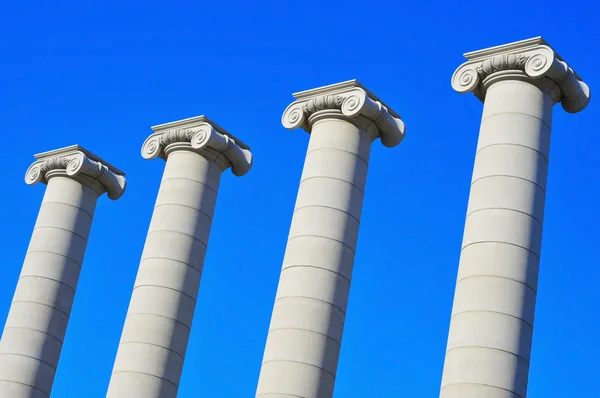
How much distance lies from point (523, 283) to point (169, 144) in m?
34.6

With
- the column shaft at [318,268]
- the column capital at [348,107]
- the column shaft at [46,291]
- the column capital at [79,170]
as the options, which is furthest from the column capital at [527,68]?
the column shaft at [46,291]

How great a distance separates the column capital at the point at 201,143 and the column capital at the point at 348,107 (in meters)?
7.78

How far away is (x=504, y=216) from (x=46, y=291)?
1603 inches

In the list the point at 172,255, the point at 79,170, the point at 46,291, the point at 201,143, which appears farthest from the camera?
the point at 79,170

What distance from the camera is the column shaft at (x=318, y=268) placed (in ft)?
224

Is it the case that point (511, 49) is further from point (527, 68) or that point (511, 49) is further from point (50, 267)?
point (50, 267)

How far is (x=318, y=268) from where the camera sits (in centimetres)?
7069

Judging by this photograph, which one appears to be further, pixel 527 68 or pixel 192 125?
pixel 192 125

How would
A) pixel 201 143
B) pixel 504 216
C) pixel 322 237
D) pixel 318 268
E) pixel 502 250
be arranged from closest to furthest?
pixel 502 250 < pixel 504 216 < pixel 318 268 < pixel 322 237 < pixel 201 143

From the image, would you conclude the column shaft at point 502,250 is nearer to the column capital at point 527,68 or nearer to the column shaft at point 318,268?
the column capital at point 527,68

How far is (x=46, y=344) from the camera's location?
8619cm

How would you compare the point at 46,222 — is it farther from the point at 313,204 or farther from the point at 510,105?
the point at 510,105

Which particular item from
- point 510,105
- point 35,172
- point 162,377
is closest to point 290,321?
point 162,377

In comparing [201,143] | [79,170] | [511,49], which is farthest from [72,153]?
[511,49]
